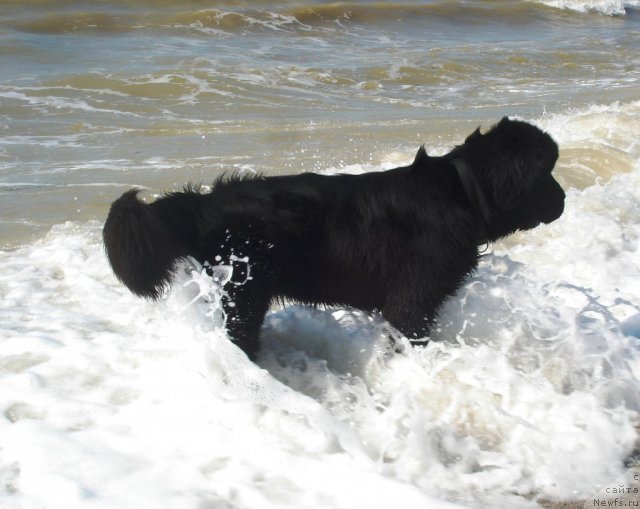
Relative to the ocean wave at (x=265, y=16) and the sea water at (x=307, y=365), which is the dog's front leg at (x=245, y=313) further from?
the ocean wave at (x=265, y=16)

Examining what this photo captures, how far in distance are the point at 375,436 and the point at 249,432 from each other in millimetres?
517

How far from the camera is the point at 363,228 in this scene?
3.63 meters

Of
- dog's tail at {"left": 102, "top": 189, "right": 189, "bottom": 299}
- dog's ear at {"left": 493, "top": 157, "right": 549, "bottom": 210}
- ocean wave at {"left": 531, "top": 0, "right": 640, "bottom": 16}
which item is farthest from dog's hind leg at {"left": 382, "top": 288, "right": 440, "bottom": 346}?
ocean wave at {"left": 531, "top": 0, "right": 640, "bottom": 16}

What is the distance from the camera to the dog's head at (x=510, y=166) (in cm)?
368

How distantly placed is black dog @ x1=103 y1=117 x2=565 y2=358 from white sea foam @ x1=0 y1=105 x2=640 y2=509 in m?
0.19

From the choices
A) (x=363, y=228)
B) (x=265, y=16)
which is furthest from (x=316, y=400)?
(x=265, y=16)

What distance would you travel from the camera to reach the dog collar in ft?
11.9

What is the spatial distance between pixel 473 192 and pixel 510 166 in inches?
9.2

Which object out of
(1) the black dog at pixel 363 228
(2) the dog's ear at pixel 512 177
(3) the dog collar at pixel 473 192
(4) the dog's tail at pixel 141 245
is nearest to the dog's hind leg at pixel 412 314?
(1) the black dog at pixel 363 228

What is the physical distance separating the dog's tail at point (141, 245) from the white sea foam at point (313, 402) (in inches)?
5.3

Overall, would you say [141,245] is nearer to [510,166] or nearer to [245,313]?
[245,313]

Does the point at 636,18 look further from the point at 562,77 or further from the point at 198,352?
the point at 198,352

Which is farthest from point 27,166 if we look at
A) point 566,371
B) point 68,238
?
point 566,371

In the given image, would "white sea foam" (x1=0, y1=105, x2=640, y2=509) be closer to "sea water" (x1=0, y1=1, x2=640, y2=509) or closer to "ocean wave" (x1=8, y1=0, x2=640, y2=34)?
"sea water" (x1=0, y1=1, x2=640, y2=509)
